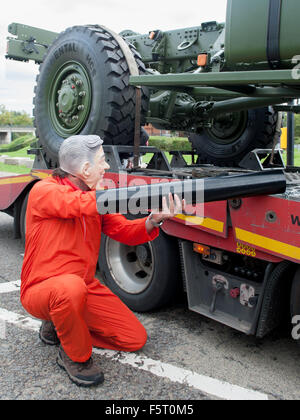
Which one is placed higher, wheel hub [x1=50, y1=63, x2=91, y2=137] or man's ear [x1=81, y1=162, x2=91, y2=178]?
wheel hub [x1=50, y1=63, x2=91, y2=137]

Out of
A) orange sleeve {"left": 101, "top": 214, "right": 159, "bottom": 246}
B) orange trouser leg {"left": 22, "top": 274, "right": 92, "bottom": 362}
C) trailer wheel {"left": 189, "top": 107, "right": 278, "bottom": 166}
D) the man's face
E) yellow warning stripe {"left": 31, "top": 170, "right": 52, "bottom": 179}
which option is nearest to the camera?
orange trouser leg {"left": 22, "top": 274, "right": 92, "bottom": 362}

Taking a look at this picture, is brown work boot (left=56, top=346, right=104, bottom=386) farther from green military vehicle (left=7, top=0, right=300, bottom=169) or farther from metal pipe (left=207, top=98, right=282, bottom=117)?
metal pipe (left=207, top=98, right=282, bottom=117)

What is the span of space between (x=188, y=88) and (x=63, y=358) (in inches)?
93.3

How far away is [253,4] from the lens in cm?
284

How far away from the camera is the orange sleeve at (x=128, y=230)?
9.95 ft

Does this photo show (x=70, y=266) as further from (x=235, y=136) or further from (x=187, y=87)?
(x=235, y=136)

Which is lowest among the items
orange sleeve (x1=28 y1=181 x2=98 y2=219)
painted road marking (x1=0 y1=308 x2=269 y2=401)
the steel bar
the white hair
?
painted road marking (x1=0 y1=308 x2=269 y2=401)

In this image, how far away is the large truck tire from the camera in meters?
4.04

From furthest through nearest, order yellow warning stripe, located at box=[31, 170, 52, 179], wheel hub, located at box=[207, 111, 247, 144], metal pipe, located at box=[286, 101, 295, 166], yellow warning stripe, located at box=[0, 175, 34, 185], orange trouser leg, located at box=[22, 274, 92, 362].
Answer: metal pipe, located at box=[286, 101, 295, 166] < wheel hub, located at box=[207, 111, 247, 144] < yellow warning stripe, located at box=[0, 175, 34, 185] < yellow warning stripe, located at box=[31, 170, 52, 179] < orange trouser leg, located at box=[22, 274, 92, 362]

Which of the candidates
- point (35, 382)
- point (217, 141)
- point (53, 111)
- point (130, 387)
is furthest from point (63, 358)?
point (217, 141)

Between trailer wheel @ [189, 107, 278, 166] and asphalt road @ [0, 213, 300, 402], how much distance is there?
8.50ft

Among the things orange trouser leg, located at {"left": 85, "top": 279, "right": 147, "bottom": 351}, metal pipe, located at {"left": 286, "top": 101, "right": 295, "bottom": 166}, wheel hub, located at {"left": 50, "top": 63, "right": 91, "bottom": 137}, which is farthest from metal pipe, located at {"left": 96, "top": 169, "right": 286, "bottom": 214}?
metal pipe, located at {"left": 286, "top": 101, "right": 295, "bottom": 166}

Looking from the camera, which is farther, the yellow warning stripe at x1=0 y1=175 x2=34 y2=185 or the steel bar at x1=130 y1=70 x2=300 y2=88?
the yellow warning stripe at x1=0 y1=175 x2=34 y2=185

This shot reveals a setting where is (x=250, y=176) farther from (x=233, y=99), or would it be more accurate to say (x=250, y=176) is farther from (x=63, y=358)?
(x=233, y=99)
